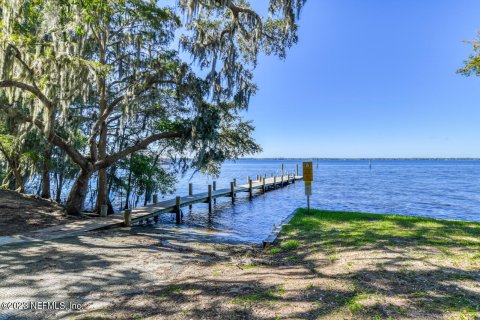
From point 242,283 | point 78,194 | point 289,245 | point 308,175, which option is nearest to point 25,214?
point 78,194

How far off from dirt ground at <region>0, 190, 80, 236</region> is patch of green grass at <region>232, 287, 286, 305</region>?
8301mm

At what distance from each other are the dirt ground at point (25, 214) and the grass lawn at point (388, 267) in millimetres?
8164

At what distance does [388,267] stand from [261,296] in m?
2.45

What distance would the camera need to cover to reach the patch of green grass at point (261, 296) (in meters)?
3.62

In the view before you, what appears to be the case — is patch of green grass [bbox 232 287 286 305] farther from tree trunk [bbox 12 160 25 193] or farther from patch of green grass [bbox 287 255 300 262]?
tree trunk [bbox 12 160 25 193]

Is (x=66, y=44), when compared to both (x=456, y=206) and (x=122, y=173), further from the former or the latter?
(x=456, y=206)

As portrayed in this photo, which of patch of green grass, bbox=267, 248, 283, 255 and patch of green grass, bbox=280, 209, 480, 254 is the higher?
patch of green grass, bbox=280, 209, 480, 254

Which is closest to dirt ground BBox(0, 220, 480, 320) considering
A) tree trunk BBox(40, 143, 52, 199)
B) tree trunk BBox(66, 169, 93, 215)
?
tree trunk BBox(66, 169, 93, 215)

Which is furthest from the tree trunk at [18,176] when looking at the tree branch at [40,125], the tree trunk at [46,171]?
the tree branch at [40,125]

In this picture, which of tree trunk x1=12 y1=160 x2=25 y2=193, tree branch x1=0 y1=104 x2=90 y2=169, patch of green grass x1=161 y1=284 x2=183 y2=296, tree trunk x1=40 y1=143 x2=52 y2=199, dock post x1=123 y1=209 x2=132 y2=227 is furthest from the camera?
tree trunk x1=12 y1=160 x2=25 y2=193

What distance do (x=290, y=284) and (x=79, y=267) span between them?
4.17m

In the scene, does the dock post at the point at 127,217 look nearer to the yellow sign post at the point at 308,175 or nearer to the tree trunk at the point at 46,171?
the tree trunk at the point at 46,171

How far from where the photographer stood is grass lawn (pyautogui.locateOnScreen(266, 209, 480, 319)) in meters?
3.29

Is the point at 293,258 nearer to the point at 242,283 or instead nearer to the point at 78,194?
the point at 242,283
